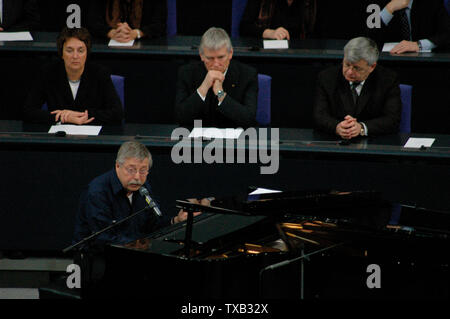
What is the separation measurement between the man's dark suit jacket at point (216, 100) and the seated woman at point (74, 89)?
42cm

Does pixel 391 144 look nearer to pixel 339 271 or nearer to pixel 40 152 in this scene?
pixel 339 271

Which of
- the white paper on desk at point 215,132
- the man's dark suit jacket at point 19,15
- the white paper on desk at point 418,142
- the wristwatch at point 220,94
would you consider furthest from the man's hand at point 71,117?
the white paper on desk at point 418,142

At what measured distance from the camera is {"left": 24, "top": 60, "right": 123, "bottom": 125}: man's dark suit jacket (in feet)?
18.0

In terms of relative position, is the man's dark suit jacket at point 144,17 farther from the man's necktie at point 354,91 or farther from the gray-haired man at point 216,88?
the man's necktie at point 354,91

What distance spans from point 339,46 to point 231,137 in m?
1.57

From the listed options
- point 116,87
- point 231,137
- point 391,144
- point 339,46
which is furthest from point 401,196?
point 116,87

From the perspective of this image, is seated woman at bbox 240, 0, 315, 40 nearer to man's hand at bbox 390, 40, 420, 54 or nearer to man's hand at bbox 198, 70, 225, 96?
man's hand at bbox 390, 40, 420, 54

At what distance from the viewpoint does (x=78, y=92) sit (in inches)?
217

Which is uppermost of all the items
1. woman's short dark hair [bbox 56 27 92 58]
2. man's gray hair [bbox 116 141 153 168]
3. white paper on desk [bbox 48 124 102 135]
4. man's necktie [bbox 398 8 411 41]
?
man's necktie [bbox 398 8 411 41]

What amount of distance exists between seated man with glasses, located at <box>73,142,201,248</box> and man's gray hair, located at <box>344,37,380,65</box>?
5.01 ft

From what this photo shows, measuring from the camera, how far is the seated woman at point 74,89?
17.8 feet

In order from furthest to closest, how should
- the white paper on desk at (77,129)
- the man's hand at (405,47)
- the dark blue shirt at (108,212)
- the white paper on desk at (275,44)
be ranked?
the white paper on desk at (275,44)
the man's hand at (405,47)
the white paper on desk at (77,129)
the dark blue shirt at (108,212)

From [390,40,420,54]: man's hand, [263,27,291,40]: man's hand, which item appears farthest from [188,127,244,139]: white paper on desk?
[390,40,420,54]: man's hand

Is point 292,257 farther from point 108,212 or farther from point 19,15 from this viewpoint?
point 19,15
